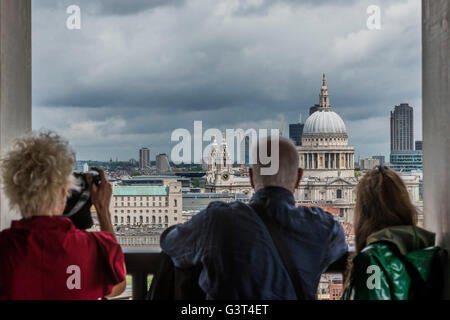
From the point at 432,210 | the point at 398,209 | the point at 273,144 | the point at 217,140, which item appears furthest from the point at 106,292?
the point at 217,140

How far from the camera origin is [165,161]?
2848mm

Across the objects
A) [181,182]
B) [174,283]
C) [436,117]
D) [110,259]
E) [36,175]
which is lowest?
[174,283]

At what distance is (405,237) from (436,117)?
1.78 ft

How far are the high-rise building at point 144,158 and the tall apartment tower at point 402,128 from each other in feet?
4.55

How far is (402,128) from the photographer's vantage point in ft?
8.70

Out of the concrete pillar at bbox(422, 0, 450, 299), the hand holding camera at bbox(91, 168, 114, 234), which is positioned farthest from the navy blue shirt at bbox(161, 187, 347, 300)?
the concrete pillar at bbox(422, 0, 450, 299)

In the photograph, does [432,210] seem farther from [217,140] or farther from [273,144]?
[217,140]

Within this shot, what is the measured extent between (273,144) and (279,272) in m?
0.38

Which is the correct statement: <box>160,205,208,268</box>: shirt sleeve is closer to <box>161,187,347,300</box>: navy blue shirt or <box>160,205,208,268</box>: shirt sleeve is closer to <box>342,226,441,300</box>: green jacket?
<box>161,187,347,300</box>: navy blue shirt

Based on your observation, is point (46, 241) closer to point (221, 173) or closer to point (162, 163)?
point (162, 163)

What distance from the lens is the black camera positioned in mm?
1436

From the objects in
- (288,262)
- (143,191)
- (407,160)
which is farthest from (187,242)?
(143,191)

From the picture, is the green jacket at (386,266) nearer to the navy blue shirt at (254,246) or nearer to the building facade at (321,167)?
the navy blue shirt at (254,246)

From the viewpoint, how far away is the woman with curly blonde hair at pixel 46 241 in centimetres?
116
